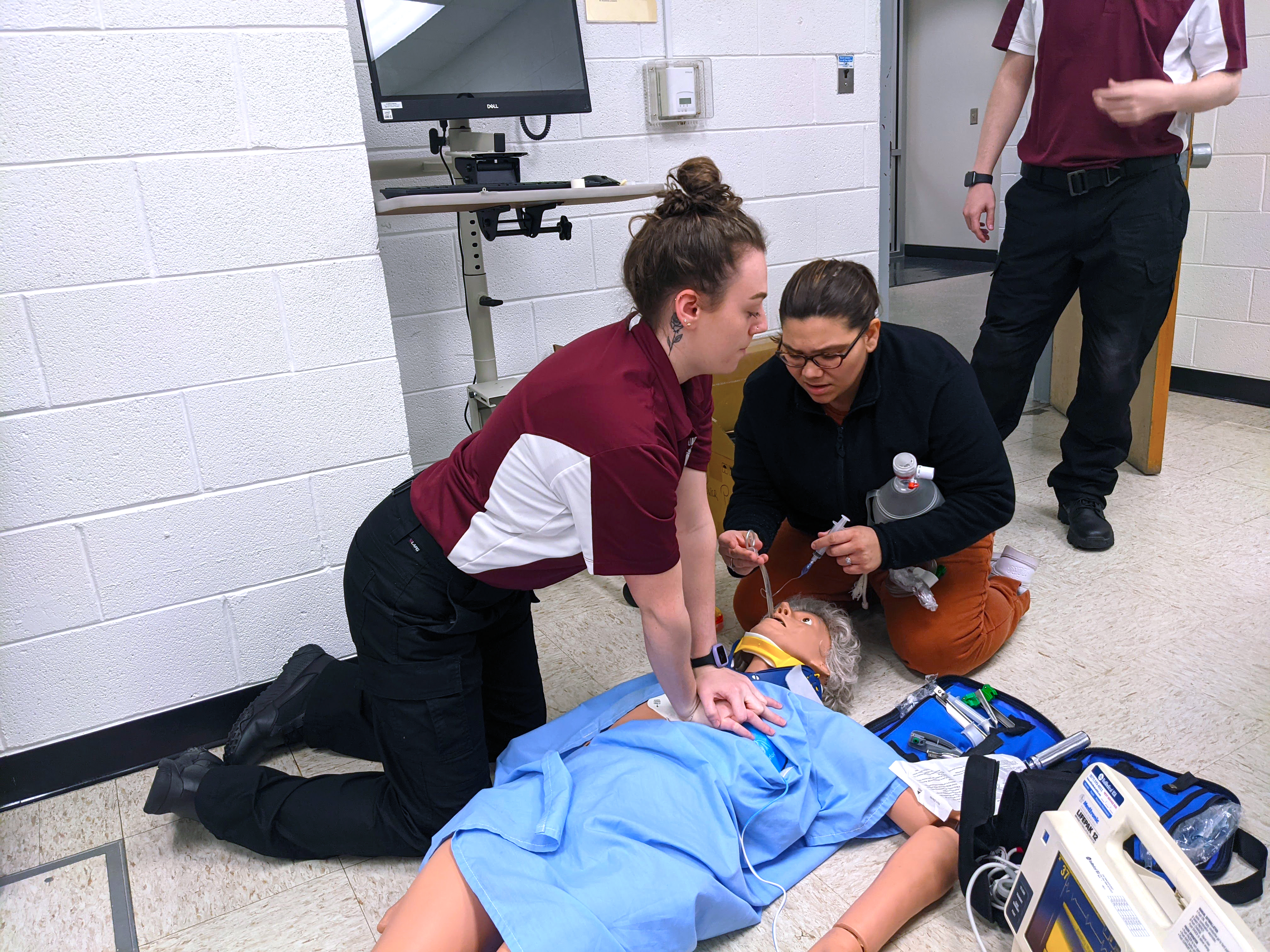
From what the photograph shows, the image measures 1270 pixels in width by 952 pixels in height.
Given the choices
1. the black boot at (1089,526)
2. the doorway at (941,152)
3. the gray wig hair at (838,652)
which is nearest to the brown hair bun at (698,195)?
the gray wig hair at (838,652)

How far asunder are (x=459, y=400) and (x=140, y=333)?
0.96 m

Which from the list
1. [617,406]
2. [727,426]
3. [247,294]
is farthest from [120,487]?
[727,426]

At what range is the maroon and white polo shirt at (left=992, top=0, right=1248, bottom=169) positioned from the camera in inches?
82.4

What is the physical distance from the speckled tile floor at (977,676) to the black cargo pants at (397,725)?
0.32 feet

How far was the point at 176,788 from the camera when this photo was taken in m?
1.52

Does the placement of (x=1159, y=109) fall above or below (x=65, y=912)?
above

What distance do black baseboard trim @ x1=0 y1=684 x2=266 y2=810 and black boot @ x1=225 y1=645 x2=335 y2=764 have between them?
82 mm

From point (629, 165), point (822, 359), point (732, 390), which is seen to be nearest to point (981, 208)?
point (732, 390)

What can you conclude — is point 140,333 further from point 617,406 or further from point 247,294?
point 617,406

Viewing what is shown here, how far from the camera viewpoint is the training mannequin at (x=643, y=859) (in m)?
1.11

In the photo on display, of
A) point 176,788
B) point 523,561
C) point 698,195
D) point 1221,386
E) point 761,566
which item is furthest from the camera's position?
point 1221,386

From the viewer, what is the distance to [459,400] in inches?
99.0

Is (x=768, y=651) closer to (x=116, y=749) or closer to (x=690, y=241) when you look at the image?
(x=690, y=241)

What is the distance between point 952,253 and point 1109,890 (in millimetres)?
6411
